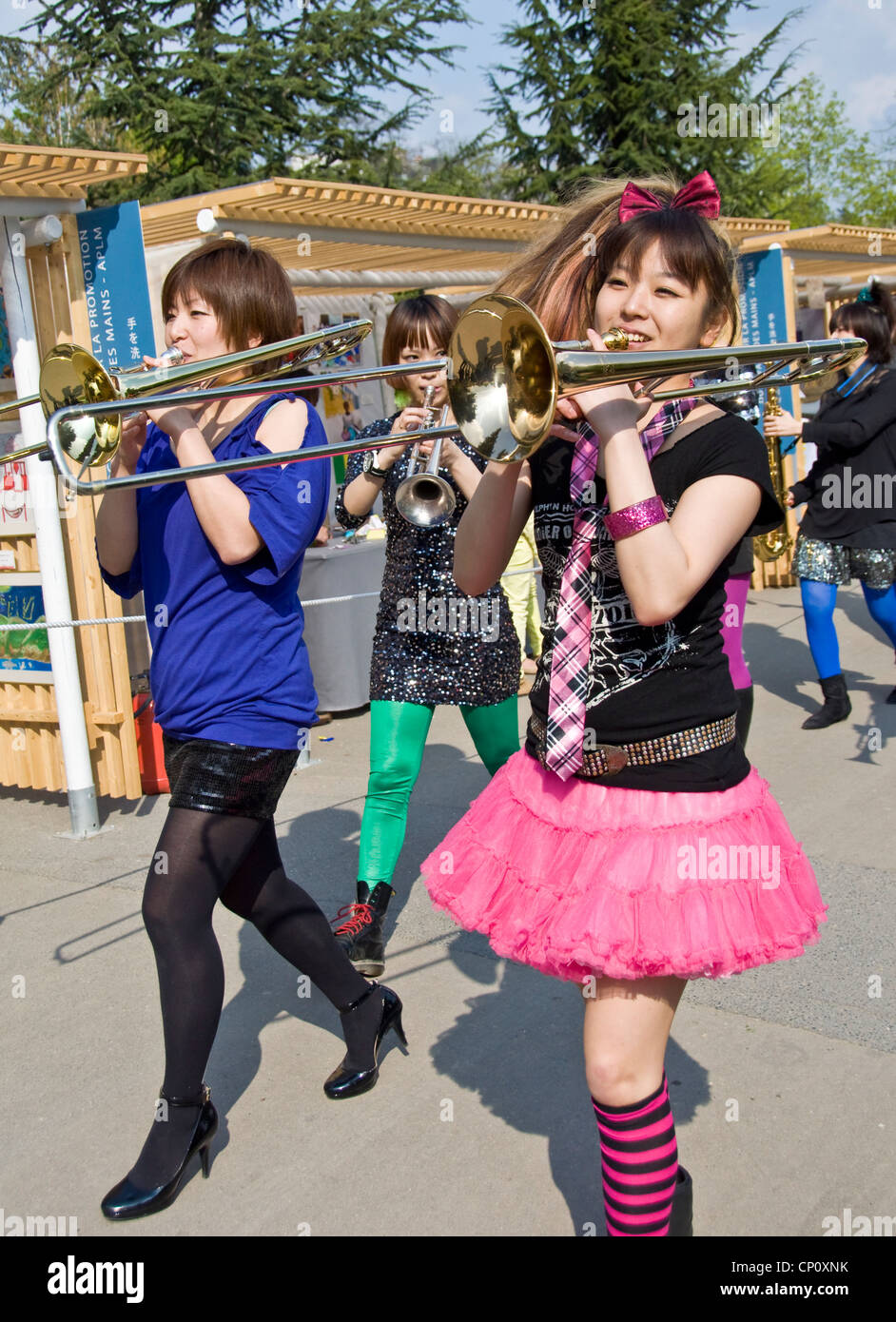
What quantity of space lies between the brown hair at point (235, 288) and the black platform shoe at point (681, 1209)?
6.12ft

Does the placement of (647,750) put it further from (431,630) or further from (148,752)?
(148,752)

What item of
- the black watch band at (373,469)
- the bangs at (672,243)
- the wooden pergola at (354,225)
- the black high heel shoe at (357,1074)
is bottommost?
the black high heel shoe at (357,1074)

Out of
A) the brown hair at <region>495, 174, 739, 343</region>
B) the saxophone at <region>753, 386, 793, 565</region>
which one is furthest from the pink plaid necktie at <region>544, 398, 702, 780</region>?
the saxophone at <region>753, 386, 793, 565</region>

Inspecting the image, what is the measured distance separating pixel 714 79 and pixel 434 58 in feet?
15.6

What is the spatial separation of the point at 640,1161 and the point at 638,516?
99 centimetres

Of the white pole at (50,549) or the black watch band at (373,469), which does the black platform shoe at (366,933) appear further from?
the white pole at (50,549)

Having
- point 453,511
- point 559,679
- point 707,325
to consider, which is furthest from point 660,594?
point 453,511

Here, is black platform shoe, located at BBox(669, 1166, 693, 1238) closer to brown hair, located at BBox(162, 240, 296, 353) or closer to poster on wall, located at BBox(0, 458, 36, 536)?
brown hair, located at BBox(162, 240, 296, 353)

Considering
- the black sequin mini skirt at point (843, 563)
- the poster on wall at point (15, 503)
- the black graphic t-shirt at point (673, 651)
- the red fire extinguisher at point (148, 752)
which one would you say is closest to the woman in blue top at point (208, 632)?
the black graphic t-shirt at point (673, 651)

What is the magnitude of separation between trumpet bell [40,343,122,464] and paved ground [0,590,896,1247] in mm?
1586

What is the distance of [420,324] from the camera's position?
3.56 m

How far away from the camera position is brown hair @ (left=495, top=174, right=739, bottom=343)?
5.98ft

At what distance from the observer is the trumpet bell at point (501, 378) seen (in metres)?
1.67
